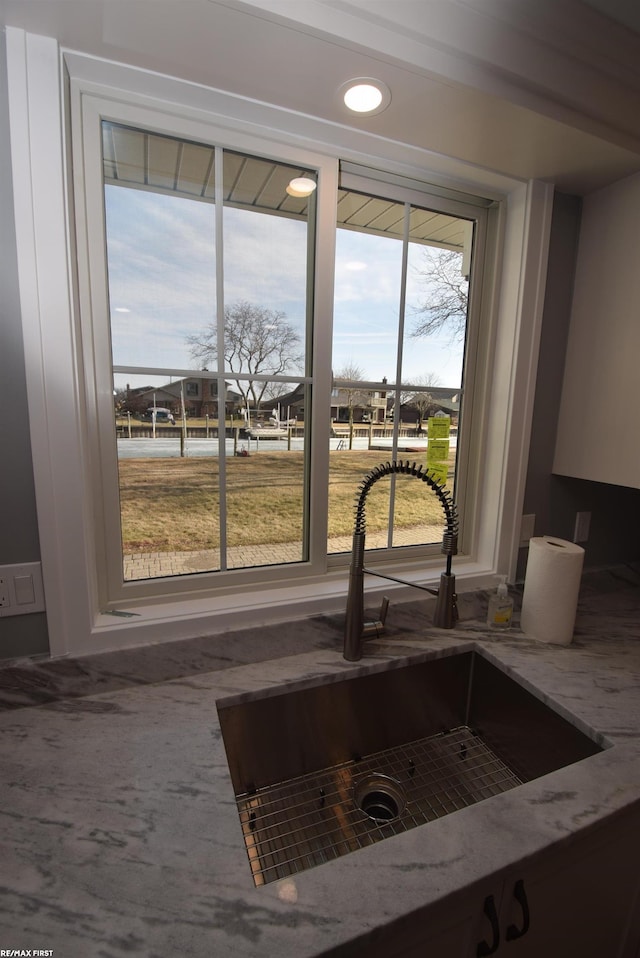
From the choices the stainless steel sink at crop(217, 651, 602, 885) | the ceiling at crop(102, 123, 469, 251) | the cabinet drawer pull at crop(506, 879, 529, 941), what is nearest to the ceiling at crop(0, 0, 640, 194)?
the ceiling at crop(102, 123, 469, 251)

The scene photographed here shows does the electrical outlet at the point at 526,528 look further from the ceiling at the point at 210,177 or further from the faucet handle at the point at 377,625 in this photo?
the ceiling at the point at 210,177

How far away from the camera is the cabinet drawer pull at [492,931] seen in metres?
0.61

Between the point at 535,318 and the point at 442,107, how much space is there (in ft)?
1.98

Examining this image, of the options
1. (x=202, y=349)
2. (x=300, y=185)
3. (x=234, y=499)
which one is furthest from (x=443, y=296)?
(x=234, y=499)

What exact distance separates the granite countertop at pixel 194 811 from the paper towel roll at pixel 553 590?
7 cm

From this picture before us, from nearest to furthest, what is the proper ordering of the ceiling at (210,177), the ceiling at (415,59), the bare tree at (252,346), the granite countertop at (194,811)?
the granite countertop at (194,811) < the ceiling at (415,59) < the ceiling at (210,177) < the bare tree at (252,346)

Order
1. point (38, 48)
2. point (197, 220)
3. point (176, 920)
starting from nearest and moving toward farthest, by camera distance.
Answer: point (176, 920) < point (38, 48) < point (197, 220)

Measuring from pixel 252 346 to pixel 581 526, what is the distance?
4.10ft

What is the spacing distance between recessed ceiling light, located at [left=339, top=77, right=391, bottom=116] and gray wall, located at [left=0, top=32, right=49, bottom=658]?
63 cm

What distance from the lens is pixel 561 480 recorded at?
140 cm

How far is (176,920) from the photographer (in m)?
0.52

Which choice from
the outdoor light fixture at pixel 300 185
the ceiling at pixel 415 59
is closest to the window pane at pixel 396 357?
the outdoor light fixture at pixel 300 185

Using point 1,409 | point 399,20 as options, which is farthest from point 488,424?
point 1,409

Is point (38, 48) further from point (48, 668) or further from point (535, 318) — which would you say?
point (535, 318)
